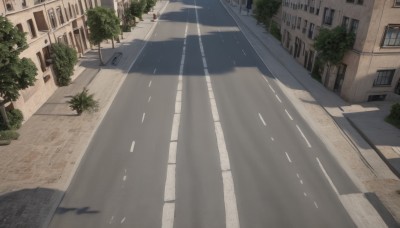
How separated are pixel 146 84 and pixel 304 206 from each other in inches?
941

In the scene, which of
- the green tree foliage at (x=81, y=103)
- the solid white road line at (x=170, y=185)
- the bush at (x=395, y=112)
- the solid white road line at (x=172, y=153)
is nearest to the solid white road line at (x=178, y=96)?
the solid white road line at (x=172, y=153)

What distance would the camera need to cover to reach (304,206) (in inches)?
706

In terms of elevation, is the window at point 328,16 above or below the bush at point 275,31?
above

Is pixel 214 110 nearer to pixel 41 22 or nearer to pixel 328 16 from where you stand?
pixel 328 16

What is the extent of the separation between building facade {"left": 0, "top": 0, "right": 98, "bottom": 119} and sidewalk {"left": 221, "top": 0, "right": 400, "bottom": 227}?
27390 mm

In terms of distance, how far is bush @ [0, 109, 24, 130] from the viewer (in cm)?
2491

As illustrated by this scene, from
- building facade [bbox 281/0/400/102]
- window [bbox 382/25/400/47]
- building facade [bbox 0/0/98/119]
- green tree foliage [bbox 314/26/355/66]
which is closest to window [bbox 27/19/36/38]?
building facade [bbox 0/0/98/119]

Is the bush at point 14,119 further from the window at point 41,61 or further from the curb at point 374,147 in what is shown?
the curb at point 374,147

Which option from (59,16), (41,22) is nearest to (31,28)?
(41,22)

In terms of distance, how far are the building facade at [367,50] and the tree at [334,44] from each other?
703mm

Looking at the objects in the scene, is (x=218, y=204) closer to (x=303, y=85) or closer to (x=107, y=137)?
(x=107, y=137)

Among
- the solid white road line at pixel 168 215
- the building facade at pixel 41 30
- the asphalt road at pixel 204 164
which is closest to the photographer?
the solid white road line at pixel 168 215

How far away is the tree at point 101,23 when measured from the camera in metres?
38.8

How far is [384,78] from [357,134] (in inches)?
398
